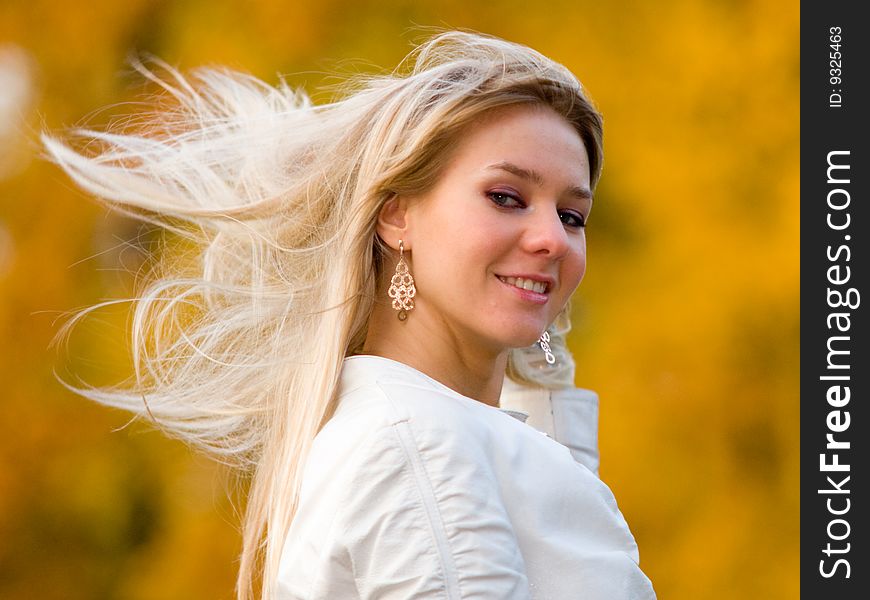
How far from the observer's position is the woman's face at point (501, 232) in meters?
1.93

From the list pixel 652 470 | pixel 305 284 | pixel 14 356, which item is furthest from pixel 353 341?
pixel 14 356

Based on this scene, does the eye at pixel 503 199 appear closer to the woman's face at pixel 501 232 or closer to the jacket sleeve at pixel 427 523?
the woman's face at pixel 501 232

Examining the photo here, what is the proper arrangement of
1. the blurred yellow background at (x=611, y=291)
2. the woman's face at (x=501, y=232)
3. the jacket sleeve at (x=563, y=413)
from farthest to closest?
the blurred yellow background at (x=611, y=291)
the jacket sleeve at (x=563, y=413)
the woman's face at (x=501, y=232)

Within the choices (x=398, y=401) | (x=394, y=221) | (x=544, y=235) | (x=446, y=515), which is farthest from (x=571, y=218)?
(x=446, y=515)

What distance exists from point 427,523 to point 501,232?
20.0 inches

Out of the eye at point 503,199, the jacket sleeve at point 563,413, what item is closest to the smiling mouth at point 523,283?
the eye at point 503,199

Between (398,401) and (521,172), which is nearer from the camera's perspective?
(398,401)

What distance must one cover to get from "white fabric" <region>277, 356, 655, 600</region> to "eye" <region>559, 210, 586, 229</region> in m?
0.38

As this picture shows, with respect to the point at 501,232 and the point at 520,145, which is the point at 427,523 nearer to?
the point at 501,232

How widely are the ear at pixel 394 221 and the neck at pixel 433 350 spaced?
0.12 m

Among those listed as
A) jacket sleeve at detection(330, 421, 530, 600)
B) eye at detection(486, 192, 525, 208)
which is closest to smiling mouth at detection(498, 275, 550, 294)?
eye at detection(486, 192, 525, 208)

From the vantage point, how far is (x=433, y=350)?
2033mm
